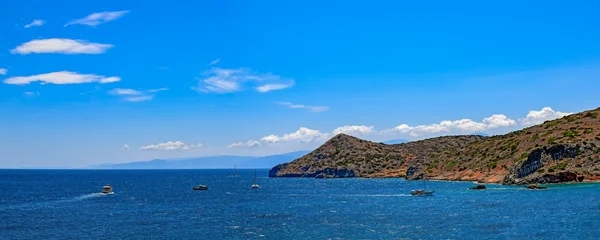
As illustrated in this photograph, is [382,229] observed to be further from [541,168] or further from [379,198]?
[541,168]

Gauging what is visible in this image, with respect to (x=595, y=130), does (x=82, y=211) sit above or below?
below

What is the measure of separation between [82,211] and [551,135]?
490ft

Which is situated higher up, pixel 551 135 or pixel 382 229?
pixel 551 135

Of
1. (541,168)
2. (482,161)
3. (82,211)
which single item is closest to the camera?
(82,211)

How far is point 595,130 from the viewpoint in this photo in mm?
170000

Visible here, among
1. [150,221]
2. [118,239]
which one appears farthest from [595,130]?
[118,239]

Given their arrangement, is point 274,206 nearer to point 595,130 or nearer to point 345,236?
point 345,236

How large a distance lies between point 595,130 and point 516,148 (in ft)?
89.0

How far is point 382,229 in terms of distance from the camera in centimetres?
7756

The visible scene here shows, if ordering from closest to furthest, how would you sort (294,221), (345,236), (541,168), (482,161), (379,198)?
(345,236), (294,221), (379,198), (541,168), (482,161)

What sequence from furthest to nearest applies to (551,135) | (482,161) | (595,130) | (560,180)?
(482,161) → (551,135) → (595,130) → (560,180)

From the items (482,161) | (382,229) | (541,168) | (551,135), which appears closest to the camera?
(382,229)

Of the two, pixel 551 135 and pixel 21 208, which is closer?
pixel 21 208

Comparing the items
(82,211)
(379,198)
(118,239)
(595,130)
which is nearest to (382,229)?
(118,239)
